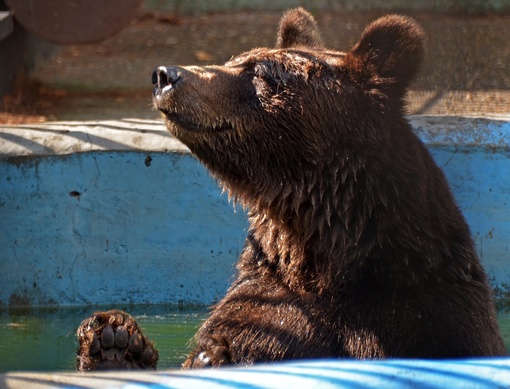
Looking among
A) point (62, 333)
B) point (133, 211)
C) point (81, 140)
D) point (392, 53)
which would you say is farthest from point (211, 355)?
point (81, 140)

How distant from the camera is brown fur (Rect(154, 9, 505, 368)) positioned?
402 centimetres

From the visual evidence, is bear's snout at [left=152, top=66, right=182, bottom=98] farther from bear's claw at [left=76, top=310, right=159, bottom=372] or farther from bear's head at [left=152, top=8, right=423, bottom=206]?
bear's claw at [left=76, top=310, right=159, bottom=372]

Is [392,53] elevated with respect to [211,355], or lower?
elevated

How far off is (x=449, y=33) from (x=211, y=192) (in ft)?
19.7

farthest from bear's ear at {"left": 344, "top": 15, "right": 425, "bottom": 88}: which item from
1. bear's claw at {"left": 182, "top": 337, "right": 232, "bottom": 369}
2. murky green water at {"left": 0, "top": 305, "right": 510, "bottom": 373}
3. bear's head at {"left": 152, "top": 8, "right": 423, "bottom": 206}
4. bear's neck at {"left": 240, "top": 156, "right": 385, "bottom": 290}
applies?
murky green water at {"left": 0, "top": 305, "right": 510, "bottom": 373}

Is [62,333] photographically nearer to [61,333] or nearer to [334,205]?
[61,333]

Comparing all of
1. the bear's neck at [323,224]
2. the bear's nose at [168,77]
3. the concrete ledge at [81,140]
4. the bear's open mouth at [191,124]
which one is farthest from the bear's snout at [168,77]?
the concrete ledge at [81,140]

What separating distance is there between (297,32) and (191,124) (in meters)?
0.98

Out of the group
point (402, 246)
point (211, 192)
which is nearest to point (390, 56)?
point (402, 246)

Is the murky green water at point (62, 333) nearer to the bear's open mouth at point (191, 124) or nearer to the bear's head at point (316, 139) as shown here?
the bear's head at point (316, 139)

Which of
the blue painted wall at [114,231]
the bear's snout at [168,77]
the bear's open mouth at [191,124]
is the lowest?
the blue painted wall at [114,231]

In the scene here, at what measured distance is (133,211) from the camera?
6.77 meters

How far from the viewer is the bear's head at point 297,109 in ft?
13.7

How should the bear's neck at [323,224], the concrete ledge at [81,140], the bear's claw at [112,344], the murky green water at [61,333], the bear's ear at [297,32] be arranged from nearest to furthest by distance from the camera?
1. the bear's neck at [323,224]
2. the bear's claw at [112,344]
3. the bear's ear at [297,32]
4. the murky green water at [61,333]
5. the concrete ledge at [81,140]
